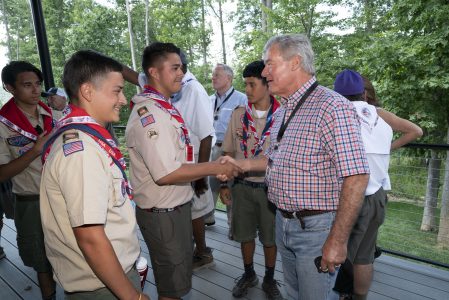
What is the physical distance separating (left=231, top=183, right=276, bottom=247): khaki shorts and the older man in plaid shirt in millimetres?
743

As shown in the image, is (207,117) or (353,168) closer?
(353,168)

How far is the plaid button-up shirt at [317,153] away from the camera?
4.32 feet

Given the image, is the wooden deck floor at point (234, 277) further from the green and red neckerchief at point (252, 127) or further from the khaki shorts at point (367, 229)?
the green and red neckerchief at point (252, 127)

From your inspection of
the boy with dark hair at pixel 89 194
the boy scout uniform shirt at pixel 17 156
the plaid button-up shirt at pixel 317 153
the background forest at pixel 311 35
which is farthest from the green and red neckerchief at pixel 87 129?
the background forest at pixel 311 35

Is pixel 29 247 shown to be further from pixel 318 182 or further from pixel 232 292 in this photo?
pixel 318 182

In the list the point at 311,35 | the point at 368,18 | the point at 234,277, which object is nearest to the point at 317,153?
the point at 234,277

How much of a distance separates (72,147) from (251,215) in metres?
1.66

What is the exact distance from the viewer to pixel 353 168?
1297 mm

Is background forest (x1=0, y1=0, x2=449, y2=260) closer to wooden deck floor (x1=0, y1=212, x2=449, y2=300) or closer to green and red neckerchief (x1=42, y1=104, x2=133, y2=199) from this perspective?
wooden deck floor (x1=0, y1=212, x2=449, y2=300)

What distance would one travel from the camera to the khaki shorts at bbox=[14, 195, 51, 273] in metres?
2.06

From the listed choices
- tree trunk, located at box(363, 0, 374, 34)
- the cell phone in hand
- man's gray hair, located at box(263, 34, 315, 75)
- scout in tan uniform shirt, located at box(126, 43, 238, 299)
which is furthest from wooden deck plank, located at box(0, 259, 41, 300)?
tree trunk, located at box(363, 0, 374, 34)

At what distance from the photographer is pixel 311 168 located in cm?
142

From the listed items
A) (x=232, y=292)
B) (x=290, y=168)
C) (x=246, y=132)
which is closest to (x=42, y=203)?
(x=290, y=168)

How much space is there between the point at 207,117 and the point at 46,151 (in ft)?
5.28
